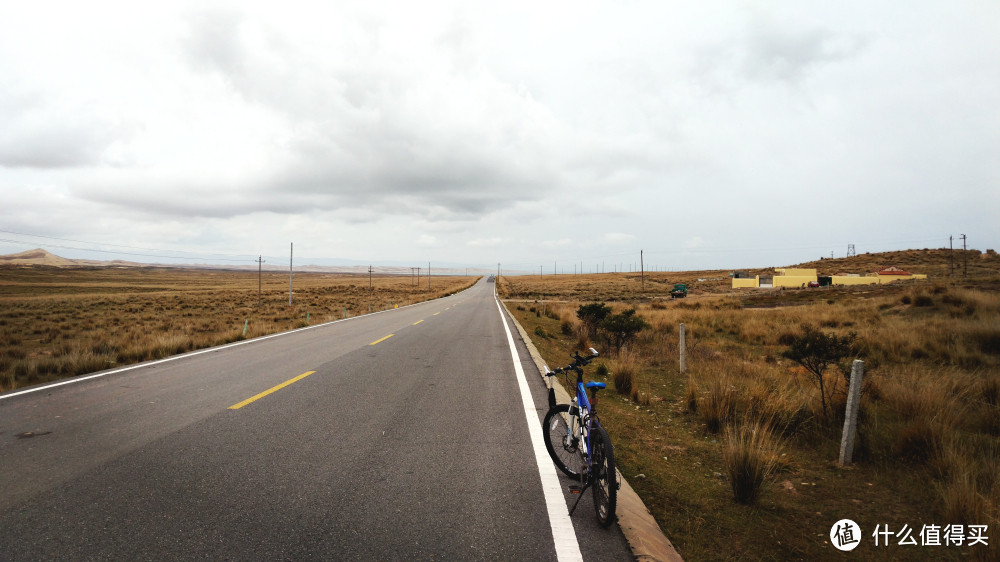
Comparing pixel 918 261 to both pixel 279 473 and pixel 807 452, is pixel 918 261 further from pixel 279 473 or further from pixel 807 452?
pixel 279 473

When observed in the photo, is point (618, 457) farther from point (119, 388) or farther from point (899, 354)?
point (899, 354)

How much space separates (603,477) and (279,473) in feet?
9.75

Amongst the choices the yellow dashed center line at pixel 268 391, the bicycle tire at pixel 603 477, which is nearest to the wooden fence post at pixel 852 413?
the bicycle tire at pixel 603 477

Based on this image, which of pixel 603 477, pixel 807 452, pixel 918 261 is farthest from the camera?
pixel 918 261

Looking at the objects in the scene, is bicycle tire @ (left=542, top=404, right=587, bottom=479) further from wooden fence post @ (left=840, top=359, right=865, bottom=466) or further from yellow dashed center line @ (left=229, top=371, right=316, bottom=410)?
yellow dashed center line @ (left=229, top=371, right=316, bottom=410)

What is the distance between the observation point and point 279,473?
4.04 meters

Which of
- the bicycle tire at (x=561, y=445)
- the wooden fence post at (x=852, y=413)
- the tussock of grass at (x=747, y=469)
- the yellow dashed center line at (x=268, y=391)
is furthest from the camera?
the yellow dashed center line at (x=268, y=391)

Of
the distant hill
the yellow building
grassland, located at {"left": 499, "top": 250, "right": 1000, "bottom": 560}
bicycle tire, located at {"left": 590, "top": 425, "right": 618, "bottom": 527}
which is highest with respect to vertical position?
the distant hill

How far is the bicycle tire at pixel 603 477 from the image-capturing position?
3.22 m

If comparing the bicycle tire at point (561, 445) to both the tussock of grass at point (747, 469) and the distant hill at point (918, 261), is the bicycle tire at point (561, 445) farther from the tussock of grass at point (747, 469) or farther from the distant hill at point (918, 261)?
the distant hill at point (918, 261)

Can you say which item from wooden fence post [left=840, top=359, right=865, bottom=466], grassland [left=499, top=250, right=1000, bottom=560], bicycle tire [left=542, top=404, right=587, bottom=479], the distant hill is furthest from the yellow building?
bicycle tire [left=542, top=404, right=587, bottom=479]

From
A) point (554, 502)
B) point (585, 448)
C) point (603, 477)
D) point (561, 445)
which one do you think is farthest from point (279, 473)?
point (603, 477)

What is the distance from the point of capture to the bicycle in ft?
10.8

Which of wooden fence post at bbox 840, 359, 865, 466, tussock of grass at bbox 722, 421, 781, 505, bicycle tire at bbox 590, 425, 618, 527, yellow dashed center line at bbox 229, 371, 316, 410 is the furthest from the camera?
yellow dashed center line at bbox 229, 371, 316, 410
